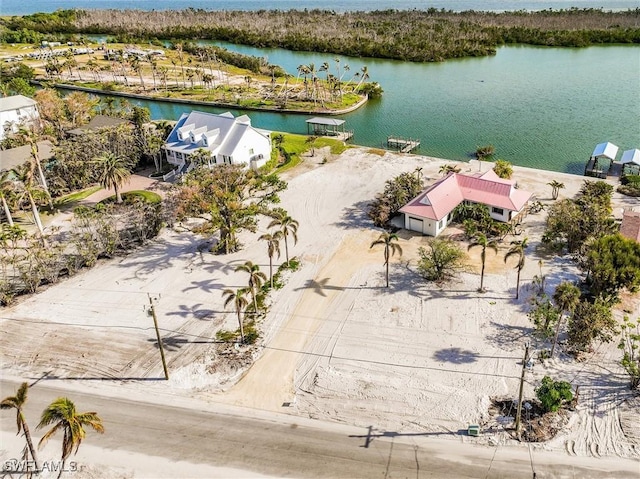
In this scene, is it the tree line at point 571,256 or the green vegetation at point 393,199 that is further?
the green vegetation at point 393,199

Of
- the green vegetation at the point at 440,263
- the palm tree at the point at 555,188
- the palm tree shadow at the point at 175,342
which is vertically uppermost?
the palm tree at the point at 555,188

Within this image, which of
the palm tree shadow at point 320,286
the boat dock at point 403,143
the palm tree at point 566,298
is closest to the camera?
the palm tree at point 566,298

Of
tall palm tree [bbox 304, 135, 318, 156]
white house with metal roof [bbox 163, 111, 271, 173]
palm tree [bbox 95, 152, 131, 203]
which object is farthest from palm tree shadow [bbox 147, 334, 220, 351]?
tall palm tree [bbox 304, 135, 318, 156]

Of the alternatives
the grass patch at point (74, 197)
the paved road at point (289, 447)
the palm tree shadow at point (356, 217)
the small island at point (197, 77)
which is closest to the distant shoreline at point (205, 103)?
the small island at point (197, 77)

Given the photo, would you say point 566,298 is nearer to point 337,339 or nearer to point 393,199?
point 337,339

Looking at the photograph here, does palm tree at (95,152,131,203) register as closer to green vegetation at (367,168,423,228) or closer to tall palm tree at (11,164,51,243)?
tall palm tree at (11,164,51,243)

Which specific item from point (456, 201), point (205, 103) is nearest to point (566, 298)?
point (456, 201)

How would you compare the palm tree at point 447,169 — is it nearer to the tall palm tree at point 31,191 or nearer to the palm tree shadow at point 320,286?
the palm tree shadow at point 320,286
